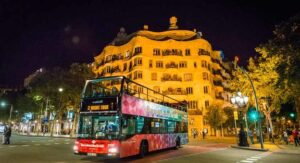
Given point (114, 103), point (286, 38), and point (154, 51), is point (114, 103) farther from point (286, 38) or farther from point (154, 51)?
point (154, 51)

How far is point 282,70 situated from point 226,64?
72550 millimetres

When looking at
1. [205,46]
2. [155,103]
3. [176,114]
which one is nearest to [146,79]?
[205,46]

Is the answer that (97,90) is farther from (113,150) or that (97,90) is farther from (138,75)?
(138,75)

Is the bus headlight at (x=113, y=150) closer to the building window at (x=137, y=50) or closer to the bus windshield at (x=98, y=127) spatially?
the bus windshield at (x=98, y=127)

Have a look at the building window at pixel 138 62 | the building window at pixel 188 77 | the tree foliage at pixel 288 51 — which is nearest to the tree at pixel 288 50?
the tree foliage at pixel 288 51

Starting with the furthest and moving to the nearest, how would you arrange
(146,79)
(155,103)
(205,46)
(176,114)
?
1. (205,46)
2. (146,79)
3. (176,114)
4. (155,103)

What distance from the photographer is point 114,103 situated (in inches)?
528

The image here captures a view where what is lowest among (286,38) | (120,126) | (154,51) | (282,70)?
(120,126)

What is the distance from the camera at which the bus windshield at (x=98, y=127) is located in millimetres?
13109

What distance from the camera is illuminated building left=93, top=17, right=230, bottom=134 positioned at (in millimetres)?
55781

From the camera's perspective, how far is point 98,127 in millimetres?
13461

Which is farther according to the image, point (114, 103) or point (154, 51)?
point (154, 51)

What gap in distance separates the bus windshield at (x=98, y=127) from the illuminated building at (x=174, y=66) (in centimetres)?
4112

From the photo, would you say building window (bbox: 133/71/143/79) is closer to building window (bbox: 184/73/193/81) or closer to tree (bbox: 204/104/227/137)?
building window (bbox: 184/73/193/81)
